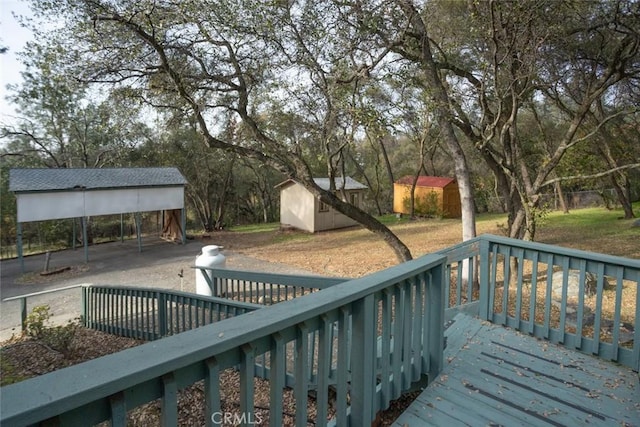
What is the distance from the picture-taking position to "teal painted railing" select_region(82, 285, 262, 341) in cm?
413

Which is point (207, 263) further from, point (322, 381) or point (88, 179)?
point (88, 179)

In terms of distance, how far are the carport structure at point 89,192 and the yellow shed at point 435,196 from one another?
12189 millimetres

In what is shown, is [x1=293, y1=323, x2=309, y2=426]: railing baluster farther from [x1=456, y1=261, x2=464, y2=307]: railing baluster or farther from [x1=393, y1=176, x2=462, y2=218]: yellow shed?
[x1=393, y1=176, x2=462, y2=218]: yellow shed

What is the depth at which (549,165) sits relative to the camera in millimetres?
6344

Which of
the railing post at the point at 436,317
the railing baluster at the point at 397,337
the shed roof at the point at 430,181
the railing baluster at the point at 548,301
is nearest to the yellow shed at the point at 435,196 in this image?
the shed roof at the point at 430,181

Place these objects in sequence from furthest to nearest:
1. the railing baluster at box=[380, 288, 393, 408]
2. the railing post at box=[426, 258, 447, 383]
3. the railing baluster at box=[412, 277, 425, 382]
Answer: the railing post at box=[426, 258, 447, 383] < the railing baluster at box=[412, 277, 425, 382] < the railing baluster at box=[380, 288, 393, 408]

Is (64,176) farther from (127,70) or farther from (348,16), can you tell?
(348,16)

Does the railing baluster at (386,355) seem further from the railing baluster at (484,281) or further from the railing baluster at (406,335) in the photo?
the railing baluster at (484,281)

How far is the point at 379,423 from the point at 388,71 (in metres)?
6.02

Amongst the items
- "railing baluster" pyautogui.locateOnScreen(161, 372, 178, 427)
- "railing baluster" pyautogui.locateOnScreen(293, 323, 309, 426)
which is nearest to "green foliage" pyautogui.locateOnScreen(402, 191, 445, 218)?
"railing baluster" pyautogui.locateOnScreen(293, 323, 309, 426)

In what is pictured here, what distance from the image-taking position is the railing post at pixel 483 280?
332 cm

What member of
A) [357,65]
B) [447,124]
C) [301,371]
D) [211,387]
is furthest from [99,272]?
[211,387]

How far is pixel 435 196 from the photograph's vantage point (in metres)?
19.8

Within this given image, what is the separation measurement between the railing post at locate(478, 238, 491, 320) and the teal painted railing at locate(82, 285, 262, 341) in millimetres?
2109
